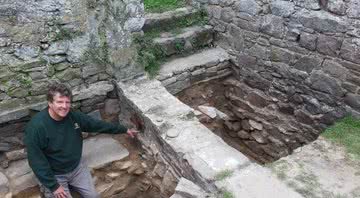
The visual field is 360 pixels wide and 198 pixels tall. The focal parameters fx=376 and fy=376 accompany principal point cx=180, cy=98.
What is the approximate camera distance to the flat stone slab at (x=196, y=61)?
487 cm

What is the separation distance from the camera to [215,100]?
554 centimetres

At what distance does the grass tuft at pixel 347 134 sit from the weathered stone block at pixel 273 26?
127 centimetres

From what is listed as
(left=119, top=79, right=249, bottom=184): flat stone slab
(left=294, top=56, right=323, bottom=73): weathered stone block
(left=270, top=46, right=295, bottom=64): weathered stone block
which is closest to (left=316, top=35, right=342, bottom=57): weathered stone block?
(left=294, top=56, right=323, bottom=73): weathered stone block

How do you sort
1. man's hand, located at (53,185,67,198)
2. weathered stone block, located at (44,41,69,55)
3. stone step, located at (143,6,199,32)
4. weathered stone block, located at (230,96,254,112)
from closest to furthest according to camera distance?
man's hand, located at (53,185,67,198), weathered stone block, located at (44,41,69,55), stone step, located at (143,6,199,32), weathered stone block, located at (230,96,254,112)

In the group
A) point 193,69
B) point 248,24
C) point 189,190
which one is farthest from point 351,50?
point 189,190

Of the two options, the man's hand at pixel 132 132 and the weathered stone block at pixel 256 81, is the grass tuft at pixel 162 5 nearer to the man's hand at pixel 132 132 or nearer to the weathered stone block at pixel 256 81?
the weathered stone block at pixel 256 81

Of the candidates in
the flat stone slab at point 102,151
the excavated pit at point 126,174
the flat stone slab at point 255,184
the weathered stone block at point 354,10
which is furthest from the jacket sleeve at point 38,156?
the weathered stone block at point 354,10

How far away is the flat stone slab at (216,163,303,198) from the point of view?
2889mm

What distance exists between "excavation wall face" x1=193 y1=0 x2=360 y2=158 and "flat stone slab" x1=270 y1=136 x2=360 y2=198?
76 centimetres

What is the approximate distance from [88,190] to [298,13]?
9.68 ft

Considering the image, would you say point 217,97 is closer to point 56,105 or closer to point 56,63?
point 56,63

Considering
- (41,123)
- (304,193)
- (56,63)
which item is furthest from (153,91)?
(304,193)

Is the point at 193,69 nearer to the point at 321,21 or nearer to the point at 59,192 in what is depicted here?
the point at 321,21

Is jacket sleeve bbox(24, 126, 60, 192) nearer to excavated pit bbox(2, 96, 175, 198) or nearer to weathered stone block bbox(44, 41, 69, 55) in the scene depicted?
excavated pit bbox(2, 96, 175, 198)
